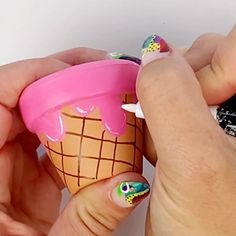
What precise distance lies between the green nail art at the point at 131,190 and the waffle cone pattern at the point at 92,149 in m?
0.02

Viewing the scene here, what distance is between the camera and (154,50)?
0.60 metres

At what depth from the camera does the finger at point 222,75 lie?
0.58m

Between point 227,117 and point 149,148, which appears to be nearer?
point 227,117

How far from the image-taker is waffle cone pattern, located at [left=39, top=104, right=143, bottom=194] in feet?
2.06

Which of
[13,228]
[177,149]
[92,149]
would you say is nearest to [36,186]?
[13,228]

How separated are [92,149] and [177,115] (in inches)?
5.0

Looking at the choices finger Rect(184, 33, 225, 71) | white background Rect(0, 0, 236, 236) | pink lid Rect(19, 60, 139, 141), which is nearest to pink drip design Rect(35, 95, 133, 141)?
pink lid Rect(19, 60, 139, 141)

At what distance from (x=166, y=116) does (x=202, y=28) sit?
40cm

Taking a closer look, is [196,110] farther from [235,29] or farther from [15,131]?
[15,131]

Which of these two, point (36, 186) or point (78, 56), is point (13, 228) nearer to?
point (36, 186)

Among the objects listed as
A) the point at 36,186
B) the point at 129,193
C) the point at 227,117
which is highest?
the point at 227,117

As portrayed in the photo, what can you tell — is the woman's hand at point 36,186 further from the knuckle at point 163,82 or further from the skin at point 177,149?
the knuckle at point 163,82

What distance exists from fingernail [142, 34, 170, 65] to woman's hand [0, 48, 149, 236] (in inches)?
5.0

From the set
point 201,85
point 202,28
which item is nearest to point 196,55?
point 201,85
